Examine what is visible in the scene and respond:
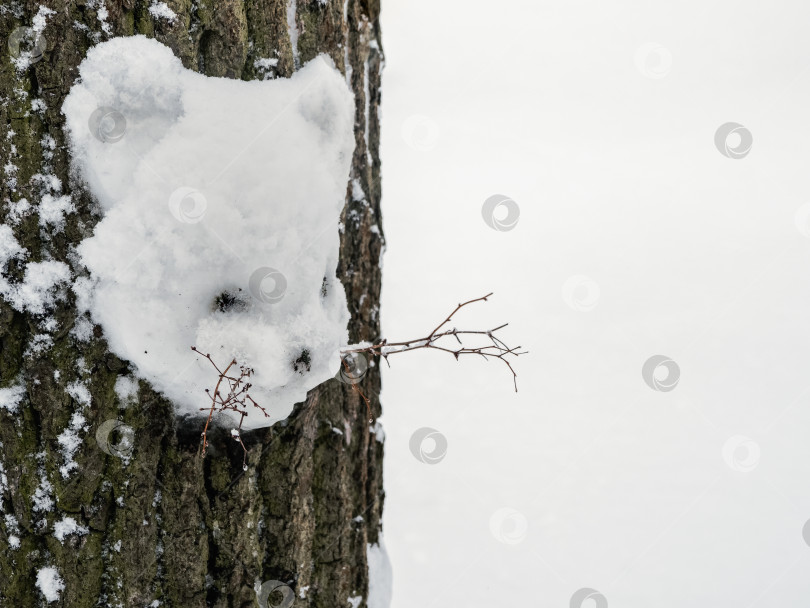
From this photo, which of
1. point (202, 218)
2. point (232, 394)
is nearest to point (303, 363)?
point (232, 394)

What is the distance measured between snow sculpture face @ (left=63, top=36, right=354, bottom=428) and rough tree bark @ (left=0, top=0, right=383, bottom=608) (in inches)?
1.8

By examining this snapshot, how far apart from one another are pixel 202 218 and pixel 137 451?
1.62ft

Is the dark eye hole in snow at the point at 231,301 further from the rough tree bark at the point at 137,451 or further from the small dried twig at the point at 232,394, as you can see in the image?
the rough tree bark at the point at 137,451

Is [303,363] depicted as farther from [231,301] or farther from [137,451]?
[137,451]

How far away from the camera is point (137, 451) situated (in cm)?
107

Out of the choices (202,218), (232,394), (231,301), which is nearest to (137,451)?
(232,394)

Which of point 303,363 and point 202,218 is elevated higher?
point 202,218

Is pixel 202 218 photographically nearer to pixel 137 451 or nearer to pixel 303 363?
pixel 303 363

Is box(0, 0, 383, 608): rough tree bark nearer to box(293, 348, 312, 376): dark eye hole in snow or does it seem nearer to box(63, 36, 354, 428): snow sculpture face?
box(63, 36, 354, 428): snow sculpture face

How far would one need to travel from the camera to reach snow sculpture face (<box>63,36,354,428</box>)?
3.35 ft

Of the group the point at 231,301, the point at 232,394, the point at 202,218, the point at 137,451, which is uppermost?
the point at 202,218

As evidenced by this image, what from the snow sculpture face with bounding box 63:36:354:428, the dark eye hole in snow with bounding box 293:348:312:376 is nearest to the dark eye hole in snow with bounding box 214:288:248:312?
the snow sculpture face with bounding box 63:36:354:428

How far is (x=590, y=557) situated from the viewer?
363 centimetres

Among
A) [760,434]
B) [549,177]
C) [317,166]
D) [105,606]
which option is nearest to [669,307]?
[760,434]
